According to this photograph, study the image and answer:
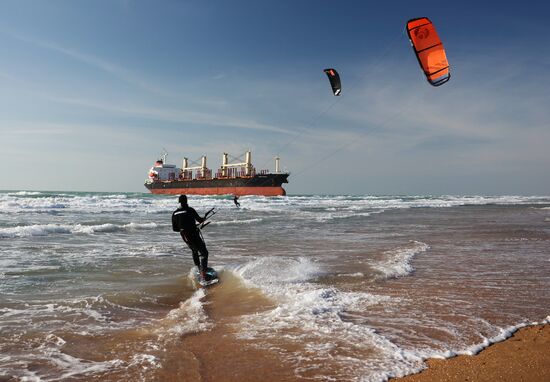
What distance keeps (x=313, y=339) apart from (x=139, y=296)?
3.00 m

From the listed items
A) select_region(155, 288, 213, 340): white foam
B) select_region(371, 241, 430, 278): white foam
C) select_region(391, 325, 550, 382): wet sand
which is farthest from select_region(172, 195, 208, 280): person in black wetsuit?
select_region(391, 325, 550, 382): wet sand

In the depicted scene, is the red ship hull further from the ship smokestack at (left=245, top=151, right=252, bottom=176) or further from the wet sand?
the wet sand

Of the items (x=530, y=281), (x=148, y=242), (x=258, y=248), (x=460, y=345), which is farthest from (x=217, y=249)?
(x=460, y=345)

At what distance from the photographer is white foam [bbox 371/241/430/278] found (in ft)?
22.3

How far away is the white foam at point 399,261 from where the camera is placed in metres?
6.79

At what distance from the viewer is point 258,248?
411 inches

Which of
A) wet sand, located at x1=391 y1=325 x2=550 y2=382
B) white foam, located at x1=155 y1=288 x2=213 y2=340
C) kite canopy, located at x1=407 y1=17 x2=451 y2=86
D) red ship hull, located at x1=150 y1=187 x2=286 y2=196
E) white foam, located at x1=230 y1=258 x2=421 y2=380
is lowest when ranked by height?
white foam, located at x1=155 y1=288 x2=213 y2=340

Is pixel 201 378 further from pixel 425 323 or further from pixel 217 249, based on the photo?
pixel 217 249

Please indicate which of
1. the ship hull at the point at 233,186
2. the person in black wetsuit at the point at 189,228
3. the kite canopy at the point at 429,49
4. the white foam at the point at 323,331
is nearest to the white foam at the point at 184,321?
the white foam at the point at 323,331

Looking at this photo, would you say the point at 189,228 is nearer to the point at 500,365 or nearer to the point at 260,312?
the point at 260,312

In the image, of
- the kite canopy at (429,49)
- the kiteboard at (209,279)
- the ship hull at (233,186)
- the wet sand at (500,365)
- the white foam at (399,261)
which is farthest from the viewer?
the ship hull at (233,186)

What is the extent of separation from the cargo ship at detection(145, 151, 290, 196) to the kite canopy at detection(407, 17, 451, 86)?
47041 mm

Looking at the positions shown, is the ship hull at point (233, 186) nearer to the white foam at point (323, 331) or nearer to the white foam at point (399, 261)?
the white foam at point (399, 261)

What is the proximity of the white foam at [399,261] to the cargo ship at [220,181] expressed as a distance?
47.3m
